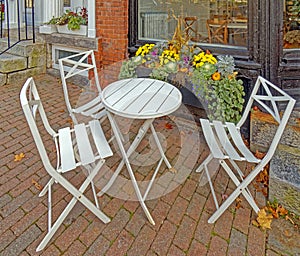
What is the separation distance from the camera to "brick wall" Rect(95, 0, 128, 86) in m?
3.68

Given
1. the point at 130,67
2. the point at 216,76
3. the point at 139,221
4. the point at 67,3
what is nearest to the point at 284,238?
the point at 139,221

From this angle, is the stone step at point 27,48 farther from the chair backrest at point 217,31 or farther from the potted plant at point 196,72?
the chair backrest at point 217,31

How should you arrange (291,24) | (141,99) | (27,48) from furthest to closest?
(27,48) < (291,24) < (141,99)

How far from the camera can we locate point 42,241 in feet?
5.62

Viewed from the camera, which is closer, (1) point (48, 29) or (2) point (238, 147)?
(2) point (238, 147)

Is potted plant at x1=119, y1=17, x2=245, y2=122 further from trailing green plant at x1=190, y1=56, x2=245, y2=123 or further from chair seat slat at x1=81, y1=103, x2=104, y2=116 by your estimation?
chair seat slat at x1=81, y1=103, x2=104, y2=116

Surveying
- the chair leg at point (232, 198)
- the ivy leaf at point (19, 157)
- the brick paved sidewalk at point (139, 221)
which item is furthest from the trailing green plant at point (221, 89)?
the ivy leaf at point (19, 157)

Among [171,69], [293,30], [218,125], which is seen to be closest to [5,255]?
[218,125]

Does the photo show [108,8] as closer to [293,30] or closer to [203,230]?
[293,30]

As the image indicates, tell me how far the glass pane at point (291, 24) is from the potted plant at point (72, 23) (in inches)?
109

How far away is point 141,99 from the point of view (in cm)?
216

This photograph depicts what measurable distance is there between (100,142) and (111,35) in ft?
7.55

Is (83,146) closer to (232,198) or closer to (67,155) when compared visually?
(67,155)

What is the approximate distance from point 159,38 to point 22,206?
8.30 ft
